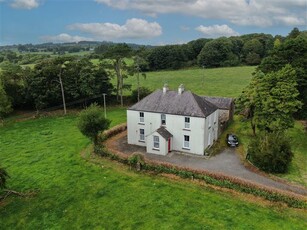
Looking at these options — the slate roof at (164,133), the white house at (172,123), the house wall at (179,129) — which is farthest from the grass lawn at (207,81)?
the slate roof at (164,133)

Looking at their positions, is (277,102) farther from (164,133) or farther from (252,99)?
(164,133)

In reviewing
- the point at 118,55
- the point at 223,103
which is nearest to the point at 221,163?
the point at 223,103

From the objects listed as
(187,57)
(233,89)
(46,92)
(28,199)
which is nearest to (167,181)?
(28,199)

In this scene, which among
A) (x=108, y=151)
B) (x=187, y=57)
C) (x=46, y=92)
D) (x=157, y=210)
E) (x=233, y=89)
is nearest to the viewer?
(x=157, y=210)

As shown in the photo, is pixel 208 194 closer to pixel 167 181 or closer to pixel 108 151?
pixel 167 181

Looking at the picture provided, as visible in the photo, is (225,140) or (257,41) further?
(257,41)

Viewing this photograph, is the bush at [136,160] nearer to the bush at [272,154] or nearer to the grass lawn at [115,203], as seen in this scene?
the grass lawn at [115,203]
